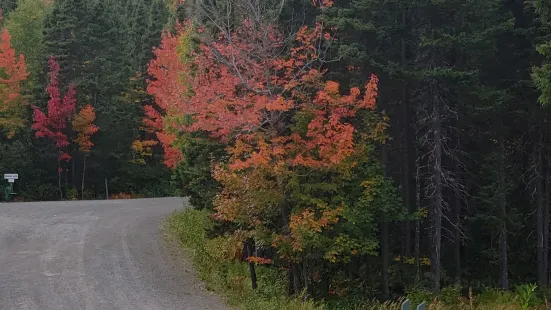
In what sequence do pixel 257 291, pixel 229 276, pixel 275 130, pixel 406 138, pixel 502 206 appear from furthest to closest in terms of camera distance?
pixel 502 206 → pixel 406 138 → pixel 229 276 → pixel 257 291 → pixel 275 130

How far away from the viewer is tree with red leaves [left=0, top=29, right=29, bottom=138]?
31.2m

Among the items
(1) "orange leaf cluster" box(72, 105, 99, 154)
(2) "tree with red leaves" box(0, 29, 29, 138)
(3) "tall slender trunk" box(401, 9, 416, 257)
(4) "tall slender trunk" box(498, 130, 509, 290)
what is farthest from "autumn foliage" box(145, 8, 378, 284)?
(2) "tree with red leaves" box(0, 29, 29, 138)

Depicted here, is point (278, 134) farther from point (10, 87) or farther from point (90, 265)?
point (10, 87)

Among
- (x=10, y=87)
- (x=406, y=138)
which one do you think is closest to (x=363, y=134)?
(x=406, y=138)

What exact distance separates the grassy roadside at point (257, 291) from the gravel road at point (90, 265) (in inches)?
19.3

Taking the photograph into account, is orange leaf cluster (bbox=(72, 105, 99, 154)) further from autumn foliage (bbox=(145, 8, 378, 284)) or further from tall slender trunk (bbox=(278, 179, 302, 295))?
tall slender trunk (bbox=(278, 179, 302, 295))

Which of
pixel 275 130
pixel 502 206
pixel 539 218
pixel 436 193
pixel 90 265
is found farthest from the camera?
pixel 539 218

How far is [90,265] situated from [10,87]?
22.1 m

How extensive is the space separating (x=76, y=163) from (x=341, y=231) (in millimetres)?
27952

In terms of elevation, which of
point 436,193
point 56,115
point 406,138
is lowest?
point 436,193

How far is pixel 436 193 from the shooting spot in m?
15.5

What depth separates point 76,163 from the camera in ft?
116

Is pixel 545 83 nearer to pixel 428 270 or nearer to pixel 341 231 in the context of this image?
pixel 341 231

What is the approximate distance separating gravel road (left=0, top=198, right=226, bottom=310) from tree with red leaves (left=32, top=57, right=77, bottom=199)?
35.4ft
